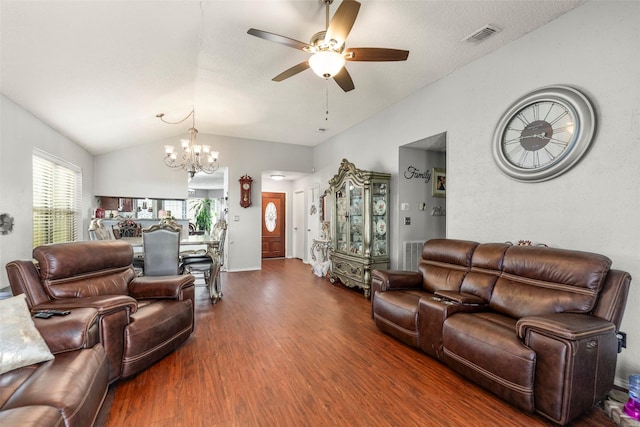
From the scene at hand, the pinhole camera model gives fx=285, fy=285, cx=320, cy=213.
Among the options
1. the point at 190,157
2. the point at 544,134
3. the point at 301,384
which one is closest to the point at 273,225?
the point at 190,157

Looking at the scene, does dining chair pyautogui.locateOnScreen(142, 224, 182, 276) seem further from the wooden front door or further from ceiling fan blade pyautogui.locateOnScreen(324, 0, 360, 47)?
the wooden front door

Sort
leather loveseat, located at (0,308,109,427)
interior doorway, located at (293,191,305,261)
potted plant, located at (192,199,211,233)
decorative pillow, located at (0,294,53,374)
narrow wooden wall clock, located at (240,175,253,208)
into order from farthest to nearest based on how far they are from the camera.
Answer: potted plant, located at (192,199,211,233) → interior doorway, located at (293,191,305,261) → narrow wooden wall clock, located at (240,175,253,208) → decorative pillow, located at (0,294,53,374) → leather loveseat, located at (0,308,109,427)

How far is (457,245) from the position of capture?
312cm

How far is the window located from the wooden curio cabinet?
4321mm

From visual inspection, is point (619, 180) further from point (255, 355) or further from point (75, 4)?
point (75, 4)

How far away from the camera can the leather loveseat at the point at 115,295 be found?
84.0 inches

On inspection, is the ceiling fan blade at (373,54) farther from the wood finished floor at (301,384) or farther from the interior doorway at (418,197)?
the wood finished floor at (301,384)

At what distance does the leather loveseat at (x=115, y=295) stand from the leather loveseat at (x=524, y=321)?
6.89ft

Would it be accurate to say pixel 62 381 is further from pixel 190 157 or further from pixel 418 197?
pixel 190 157

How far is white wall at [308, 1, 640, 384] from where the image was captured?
2209 mm

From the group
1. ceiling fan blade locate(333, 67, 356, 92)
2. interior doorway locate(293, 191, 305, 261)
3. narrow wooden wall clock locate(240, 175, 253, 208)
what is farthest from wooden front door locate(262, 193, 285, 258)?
ceiling fan blade locate(333, 67, 356, 92)

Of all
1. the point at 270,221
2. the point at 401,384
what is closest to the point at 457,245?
the point at 401,384

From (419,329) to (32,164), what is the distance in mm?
Result: 4751

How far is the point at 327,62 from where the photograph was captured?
2.13 meters
